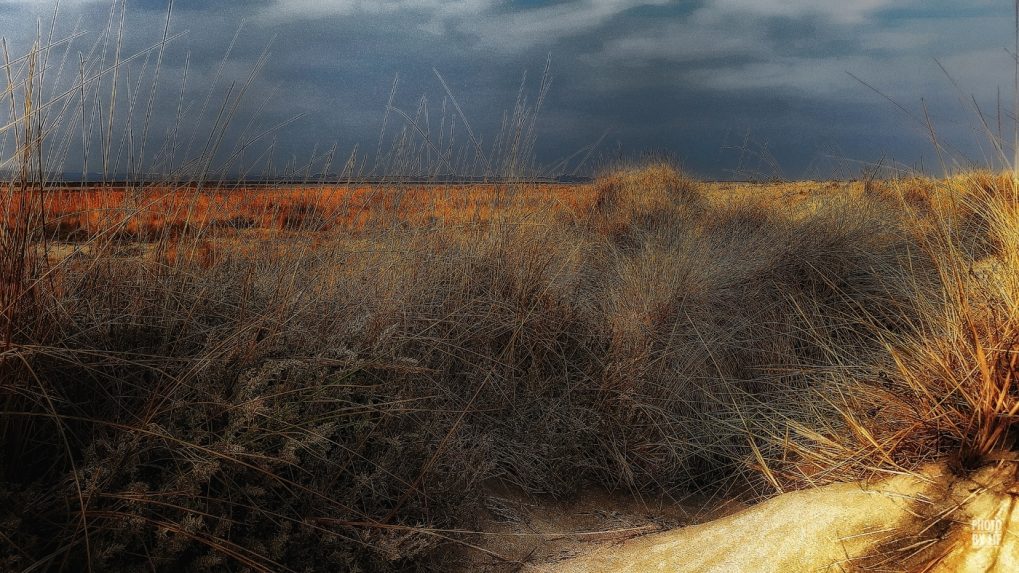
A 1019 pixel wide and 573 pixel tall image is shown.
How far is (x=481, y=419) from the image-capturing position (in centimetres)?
388

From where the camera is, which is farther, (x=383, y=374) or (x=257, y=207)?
(x=257, y=207)

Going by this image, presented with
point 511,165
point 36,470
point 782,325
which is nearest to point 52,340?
point 36,470

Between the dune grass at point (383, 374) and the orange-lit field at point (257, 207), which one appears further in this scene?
the orange-lit field at point (257, 207)

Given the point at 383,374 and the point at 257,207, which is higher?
the point at 257,207

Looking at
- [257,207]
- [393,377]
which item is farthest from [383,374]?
[257,207]

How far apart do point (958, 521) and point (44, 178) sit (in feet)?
11.0

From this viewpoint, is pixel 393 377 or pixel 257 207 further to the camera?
pixel 257 207

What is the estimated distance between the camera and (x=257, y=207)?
13.8 feet

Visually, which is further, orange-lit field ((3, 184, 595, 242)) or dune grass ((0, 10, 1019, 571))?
orange-lit field ((3, 184, 595, 242))

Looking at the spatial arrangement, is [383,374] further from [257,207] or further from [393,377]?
[257,207]

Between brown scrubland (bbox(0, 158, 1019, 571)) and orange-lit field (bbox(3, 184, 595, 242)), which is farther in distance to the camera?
orange-lit field (bbox(3, 184, 595, 242))

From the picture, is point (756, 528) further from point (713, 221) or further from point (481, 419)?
point (713, 221)

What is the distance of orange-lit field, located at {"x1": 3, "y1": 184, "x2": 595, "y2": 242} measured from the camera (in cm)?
296

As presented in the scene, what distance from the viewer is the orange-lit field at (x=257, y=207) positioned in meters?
2.96
